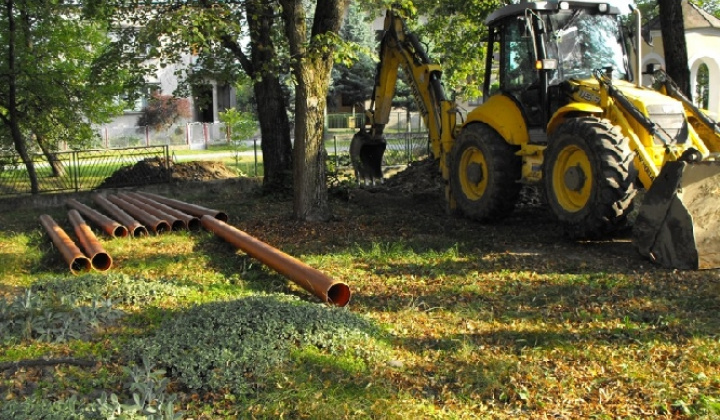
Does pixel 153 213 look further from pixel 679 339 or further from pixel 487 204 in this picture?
pixel 679 339

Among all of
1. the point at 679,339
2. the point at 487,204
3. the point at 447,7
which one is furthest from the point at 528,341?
the point at 447,7

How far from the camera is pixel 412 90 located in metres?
12.4

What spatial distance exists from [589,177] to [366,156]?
646 cm

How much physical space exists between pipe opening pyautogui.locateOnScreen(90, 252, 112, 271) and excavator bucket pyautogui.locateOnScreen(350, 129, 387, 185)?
653 centimetres

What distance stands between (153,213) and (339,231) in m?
3.21

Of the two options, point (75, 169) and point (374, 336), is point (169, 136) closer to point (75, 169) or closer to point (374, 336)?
point (75, 169)

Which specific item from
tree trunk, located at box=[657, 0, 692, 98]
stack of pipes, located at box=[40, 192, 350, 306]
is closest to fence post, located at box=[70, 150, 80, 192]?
stack of pipes, located at box=[40, 192, 350, 306]

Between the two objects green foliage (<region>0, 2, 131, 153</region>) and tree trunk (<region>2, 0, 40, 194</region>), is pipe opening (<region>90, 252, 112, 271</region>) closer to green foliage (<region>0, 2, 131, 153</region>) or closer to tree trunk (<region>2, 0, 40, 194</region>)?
green foliage (<region>0, 2, 131, 153</region>)

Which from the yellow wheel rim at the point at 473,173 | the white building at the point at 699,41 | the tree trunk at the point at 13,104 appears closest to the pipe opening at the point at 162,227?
the yellow wheel rim at the point at 473,173

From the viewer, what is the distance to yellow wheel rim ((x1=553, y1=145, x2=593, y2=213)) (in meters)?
8.51

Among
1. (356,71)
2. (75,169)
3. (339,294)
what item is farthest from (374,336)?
(356,71)

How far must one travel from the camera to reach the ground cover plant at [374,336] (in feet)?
14.7

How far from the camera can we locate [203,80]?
13.5 metres

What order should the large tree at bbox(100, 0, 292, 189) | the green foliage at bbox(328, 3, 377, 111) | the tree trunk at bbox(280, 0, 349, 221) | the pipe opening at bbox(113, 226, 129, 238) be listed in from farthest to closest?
the green foliage at bbox(328, 3, 377, 111) → the pipe opening at bbox(113, 226, 129, 238) → the tree trunk at bbox(280, 0, 349, 221) → the large tree at bbox(100, 0, 292, 189)
